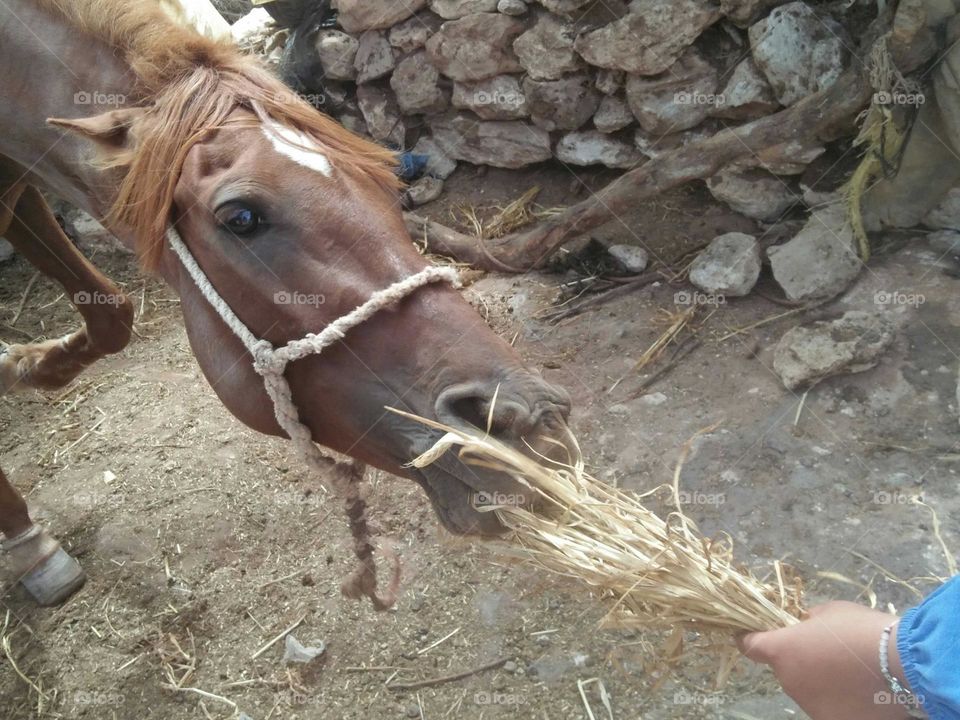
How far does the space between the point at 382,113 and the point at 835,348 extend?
3.57 m

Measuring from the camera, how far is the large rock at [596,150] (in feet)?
14.5

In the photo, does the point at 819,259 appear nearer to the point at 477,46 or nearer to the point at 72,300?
the point at 477,46

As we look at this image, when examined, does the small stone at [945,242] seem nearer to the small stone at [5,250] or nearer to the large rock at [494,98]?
the large rock at [494,98]

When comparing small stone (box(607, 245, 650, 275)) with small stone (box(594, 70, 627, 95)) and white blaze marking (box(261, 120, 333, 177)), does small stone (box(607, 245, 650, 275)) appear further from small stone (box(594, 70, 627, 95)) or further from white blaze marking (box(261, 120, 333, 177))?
white blaze marking (box(261, 120, 333, 177))

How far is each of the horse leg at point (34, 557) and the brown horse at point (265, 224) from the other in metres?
1.68

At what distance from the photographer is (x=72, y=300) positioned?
3348 mm

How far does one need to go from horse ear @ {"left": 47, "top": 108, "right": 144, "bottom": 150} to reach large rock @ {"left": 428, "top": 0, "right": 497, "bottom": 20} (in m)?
3.14

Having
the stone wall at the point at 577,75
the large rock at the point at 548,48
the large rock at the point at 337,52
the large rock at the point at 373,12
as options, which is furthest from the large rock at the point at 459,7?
the large rock at the point at 337,52

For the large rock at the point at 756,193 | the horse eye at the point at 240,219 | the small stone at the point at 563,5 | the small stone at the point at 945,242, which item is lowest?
the small stone at the point at 945,242

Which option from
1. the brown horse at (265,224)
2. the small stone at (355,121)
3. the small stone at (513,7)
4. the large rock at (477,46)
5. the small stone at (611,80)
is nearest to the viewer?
the brown horse at (265,224)

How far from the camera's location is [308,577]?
2.92 m

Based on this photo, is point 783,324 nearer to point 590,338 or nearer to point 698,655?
point 590,338

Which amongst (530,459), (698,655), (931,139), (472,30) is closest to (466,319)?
(530,459)

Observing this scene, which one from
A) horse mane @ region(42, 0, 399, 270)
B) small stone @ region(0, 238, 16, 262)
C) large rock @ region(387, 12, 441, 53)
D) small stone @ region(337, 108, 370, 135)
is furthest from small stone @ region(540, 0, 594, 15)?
small stone @ region(0, 238, 16, 262)
